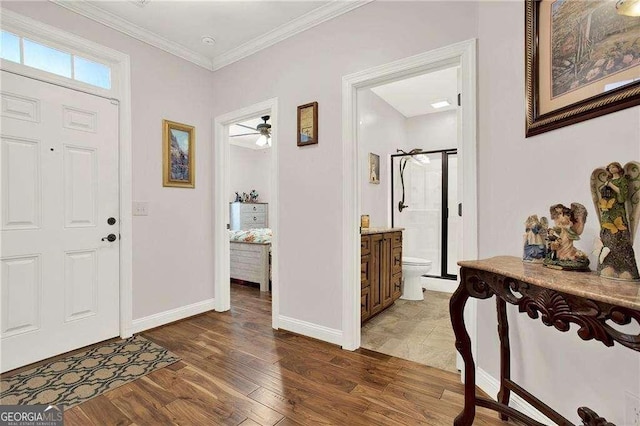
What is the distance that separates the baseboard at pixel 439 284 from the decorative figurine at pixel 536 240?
9.57 feet

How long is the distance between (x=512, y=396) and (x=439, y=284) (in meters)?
2.69

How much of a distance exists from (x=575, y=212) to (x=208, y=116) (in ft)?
10.9

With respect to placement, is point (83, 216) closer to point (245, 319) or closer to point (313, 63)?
point (245, 319)

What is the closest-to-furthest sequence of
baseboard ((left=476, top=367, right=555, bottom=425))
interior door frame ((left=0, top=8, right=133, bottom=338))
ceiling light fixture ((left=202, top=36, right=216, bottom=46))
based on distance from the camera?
1. baseboard ((left=476, top=367, right=555, bottom=425))
2. interior door frame ((left=0, top=8, right=133, bottom=338))
3. ceiling light fixture ((left=202, top=36, right=216, bottom=46))

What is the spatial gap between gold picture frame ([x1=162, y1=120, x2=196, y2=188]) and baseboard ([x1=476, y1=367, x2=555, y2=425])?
3.01 m

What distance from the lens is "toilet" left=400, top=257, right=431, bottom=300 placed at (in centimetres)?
358

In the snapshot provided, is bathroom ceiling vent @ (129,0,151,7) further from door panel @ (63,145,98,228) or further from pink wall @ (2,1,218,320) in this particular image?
door panel @ (63,145,98,228)

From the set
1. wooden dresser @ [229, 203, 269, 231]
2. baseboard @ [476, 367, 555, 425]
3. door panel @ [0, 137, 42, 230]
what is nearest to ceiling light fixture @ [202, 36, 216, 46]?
door panel @ [0, 137, 42, 230]

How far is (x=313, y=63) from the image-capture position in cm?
257

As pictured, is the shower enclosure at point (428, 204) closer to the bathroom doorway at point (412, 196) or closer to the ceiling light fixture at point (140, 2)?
the bathroom doorway at point (412, 196)

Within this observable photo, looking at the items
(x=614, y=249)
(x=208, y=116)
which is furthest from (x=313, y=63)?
(x=614, y=249)

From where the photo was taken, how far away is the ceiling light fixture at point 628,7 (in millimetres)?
1008

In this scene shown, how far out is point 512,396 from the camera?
1.60m
